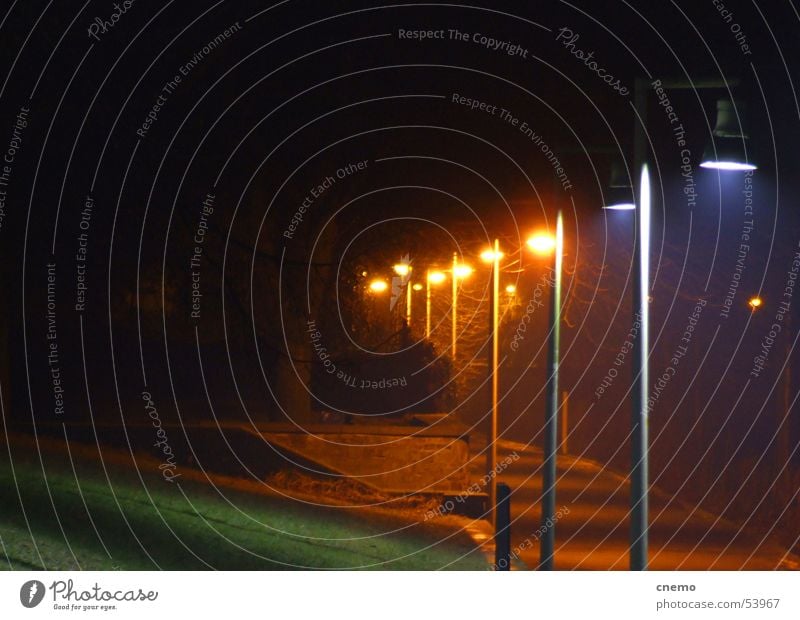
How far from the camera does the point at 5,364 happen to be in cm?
1622

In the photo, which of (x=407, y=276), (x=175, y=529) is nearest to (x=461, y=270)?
(x=407, y=276)

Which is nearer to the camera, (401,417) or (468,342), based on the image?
(401,417)

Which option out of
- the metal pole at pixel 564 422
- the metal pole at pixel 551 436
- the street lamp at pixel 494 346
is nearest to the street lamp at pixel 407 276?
the street lamp at pixel 494 346

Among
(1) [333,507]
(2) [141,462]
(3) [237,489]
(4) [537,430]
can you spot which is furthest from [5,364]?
(4) [537,430]

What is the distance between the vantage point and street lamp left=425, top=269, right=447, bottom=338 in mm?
24141

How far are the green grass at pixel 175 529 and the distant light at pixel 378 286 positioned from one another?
7.34m

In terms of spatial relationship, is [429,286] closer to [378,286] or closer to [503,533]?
[378,286]

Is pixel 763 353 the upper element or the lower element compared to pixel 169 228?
lower

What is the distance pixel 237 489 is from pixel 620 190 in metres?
7.74

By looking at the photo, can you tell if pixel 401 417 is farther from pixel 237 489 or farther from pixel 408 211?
pixel 237 489

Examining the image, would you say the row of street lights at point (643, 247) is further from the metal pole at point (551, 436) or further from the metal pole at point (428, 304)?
the metal pole at point (428, 304)

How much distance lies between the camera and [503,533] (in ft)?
32.9

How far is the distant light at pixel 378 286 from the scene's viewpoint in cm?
2350

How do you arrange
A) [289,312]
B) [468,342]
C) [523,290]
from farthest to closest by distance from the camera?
[523,290], [468,342], [289,312]
